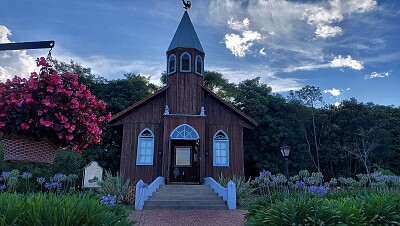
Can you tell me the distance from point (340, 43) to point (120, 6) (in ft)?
40.0

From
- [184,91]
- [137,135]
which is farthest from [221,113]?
[137,135]

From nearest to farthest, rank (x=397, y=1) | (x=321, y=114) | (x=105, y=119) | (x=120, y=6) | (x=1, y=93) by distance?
(x=1, y=93) → (x=105, y=119) → (x=120, y=6) → (x=397, y=1) → (x=321, y=114)

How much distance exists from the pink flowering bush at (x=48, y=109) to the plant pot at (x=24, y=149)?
0.22 ft

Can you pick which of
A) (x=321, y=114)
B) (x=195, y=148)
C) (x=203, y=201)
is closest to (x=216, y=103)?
(x=195, y=148)

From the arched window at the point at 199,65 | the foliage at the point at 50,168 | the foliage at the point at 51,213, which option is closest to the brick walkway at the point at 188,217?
the foliage at the point at 51,213

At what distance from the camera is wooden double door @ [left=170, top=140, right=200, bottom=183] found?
1612 centimetres

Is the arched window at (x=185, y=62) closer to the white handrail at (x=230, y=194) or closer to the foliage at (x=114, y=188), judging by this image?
the foliage at (x=114, y=188)

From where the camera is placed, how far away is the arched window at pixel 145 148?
14.7 m

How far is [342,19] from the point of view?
13.5 metres

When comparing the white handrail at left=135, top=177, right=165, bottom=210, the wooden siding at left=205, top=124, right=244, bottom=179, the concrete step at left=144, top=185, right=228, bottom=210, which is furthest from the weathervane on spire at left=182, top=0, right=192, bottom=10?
the white handrail at left=135, top=177, right=165, bottom=210

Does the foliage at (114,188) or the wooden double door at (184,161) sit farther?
the wooden double door at (184,161)

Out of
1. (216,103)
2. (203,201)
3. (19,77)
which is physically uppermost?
(216,103)

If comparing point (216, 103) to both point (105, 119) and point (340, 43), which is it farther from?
point (105, 119)

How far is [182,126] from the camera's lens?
14.6m
